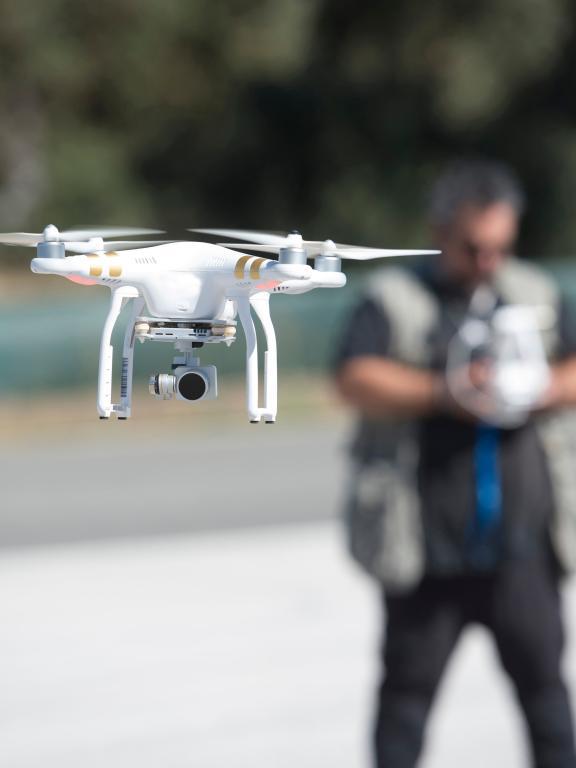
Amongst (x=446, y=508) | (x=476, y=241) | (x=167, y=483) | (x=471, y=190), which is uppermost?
(x=167, y=483)

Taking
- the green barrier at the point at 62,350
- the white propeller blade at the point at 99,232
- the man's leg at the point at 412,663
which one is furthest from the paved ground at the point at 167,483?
the white propeller blade at the point at 99,232

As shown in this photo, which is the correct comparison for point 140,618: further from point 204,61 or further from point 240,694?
point 204,61

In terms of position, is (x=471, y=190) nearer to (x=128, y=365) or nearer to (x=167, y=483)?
(x=128, y=365)

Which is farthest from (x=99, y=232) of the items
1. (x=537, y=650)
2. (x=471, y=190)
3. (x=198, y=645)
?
(x=198, y=645)

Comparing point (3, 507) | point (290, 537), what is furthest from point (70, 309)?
point (3, 507)

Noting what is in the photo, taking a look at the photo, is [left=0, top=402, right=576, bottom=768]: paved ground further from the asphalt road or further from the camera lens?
the camera lens

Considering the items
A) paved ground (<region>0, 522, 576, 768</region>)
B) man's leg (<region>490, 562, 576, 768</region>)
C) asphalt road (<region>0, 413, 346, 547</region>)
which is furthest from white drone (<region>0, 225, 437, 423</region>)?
asphalt road (<region>0, 413, 346, 547</region>)
